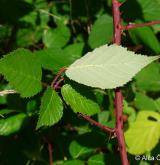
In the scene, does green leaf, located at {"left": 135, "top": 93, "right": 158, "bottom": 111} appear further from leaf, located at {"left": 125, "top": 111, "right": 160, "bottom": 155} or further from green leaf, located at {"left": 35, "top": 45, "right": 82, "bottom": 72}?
green leaf, located at {"left": 35, "top": 45, "right": 82, "bottom": 72}

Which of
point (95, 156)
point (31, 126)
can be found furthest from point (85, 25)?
point (95, 156)

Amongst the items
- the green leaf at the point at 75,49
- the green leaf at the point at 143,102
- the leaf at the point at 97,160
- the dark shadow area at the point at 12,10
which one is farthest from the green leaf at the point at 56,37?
the leaf at the point at 97,160

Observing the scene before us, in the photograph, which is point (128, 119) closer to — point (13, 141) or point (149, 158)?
point (149, 158)

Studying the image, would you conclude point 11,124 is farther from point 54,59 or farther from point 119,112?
point 119,112

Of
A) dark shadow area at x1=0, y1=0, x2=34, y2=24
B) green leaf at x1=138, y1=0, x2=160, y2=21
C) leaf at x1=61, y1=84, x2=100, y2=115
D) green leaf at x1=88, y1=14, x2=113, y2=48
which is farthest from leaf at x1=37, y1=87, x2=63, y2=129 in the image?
dark shadow area at x1=0, y1=0, x2=34, y2=24

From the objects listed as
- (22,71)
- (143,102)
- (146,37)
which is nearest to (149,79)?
(143,102)

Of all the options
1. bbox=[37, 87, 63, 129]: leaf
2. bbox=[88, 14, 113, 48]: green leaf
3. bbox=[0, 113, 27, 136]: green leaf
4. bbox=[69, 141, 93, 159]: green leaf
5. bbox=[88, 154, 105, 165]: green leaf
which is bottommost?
bbox=[69, 141, 93, 159]: green leaf

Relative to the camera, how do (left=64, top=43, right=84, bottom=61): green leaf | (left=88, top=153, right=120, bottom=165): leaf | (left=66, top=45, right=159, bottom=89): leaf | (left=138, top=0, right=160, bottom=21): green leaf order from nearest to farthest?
(left=66, top=45, right=159, bottom=89): leaf
(left=88, top=153, right=120, bottom=165): leaf
(left=138, top=0, right=160, bottom=21): green leaf
(left=64, top=43, right=84, bottom=61): green leaf

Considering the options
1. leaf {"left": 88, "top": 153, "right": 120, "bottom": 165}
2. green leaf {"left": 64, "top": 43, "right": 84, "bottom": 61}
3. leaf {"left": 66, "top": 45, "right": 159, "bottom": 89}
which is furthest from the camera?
green leaf {"left": 64, "top": 43, "right": 84, "bottom": 61}
